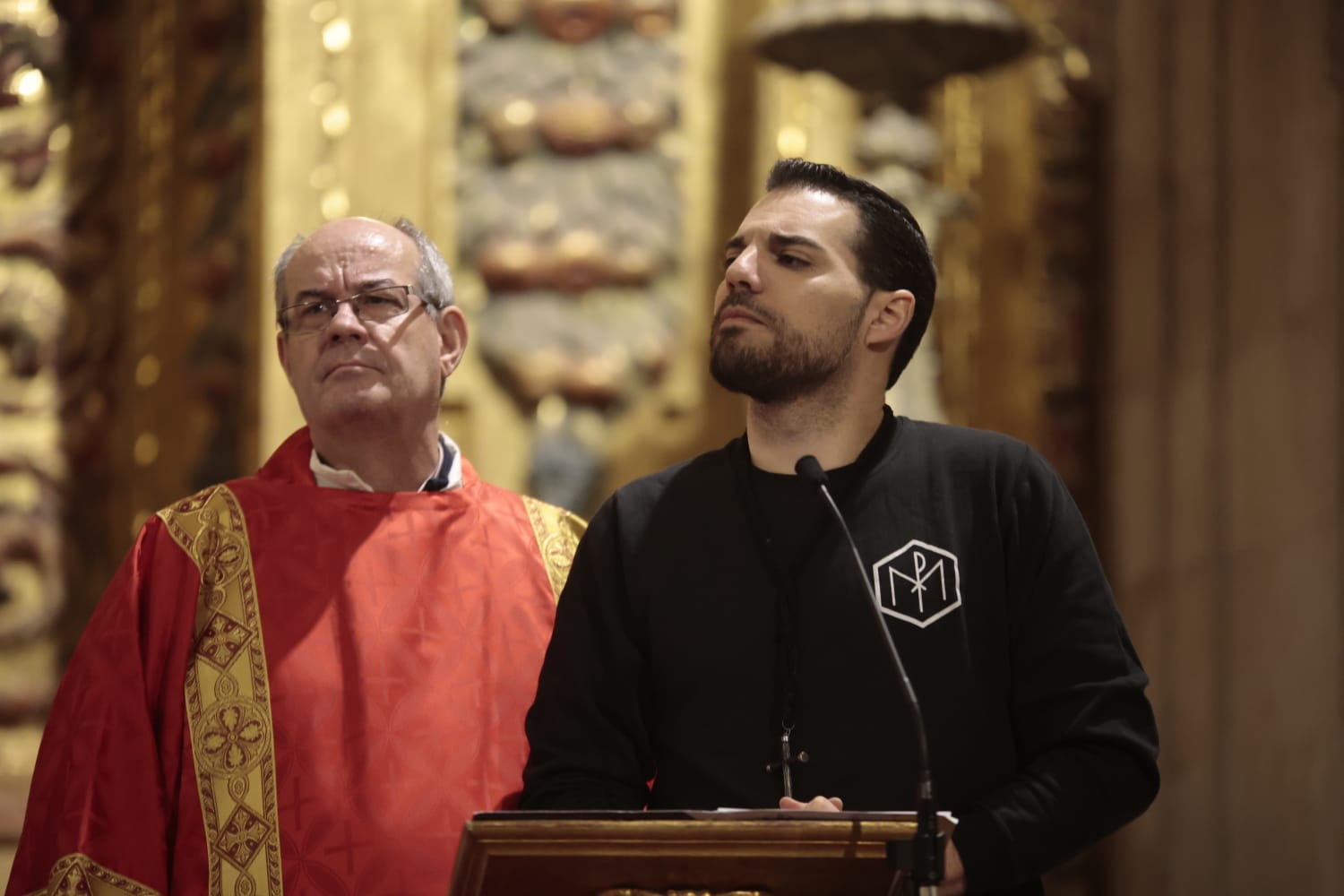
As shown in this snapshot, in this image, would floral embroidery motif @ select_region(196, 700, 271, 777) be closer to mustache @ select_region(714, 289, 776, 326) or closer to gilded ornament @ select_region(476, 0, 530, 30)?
mustache @ select_region(714, 289, 776, 326)

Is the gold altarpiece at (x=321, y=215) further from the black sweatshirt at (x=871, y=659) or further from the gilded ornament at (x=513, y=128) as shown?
the black sweatshirt at (x=871, y=659)

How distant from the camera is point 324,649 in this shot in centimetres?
323

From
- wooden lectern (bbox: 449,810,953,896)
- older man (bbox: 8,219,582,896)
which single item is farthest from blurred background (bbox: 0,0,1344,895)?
wooden lectern (bbox: 449,810,953,896)

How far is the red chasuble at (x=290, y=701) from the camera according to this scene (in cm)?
303

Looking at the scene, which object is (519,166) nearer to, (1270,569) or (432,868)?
(1270,569)

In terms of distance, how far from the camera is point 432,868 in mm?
3072

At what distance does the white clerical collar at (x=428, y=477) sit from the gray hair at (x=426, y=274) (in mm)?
240

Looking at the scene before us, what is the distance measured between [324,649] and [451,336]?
600 mm

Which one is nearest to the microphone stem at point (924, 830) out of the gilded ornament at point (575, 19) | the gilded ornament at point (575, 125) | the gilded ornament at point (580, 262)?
the gilded ornament at point (580, 262)

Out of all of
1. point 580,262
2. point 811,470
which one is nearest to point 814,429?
point 811,470

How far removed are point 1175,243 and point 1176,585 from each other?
2.97ft

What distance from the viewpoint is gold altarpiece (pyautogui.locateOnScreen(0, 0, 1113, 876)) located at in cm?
525

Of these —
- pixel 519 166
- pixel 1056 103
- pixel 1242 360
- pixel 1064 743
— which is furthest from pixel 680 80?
pixel 1064 743

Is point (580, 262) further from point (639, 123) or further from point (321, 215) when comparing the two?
point (321, 215)
